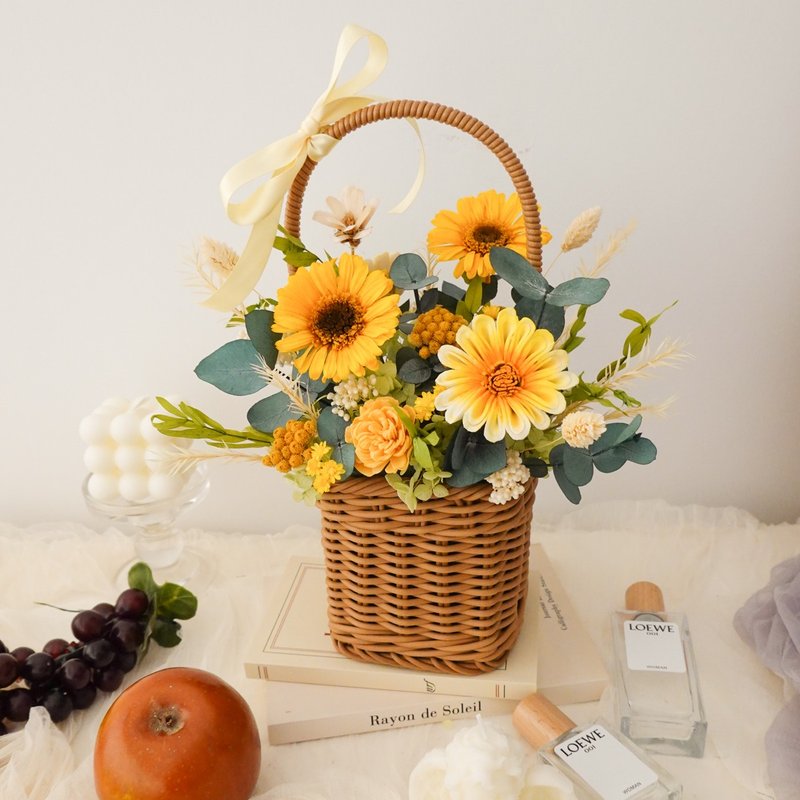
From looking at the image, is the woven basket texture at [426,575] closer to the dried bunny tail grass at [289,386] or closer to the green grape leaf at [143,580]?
the dried bunny tail grass at [289,386]

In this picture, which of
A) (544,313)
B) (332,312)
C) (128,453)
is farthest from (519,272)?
(128,453)

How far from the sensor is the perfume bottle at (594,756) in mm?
616

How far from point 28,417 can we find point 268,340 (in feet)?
1.79

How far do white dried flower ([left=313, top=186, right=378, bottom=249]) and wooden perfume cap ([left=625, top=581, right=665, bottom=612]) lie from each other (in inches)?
18.8

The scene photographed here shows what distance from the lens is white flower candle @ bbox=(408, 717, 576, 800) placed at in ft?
1.84

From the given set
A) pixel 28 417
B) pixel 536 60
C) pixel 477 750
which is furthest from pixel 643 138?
pixel 28 417

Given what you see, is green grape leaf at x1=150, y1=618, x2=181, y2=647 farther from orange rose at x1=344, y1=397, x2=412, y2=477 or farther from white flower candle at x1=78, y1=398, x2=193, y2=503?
orange rose at x1=344, y1=397, x2=412, y2=477

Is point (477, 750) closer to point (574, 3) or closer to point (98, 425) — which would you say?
point (98, 425)

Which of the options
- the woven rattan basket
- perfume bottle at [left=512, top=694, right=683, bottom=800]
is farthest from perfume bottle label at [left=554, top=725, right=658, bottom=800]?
the woven rattan basket

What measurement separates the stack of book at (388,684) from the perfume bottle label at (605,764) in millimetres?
76

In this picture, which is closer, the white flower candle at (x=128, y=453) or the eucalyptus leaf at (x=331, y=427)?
the eucalyptus leaf at (x=331, y=427)

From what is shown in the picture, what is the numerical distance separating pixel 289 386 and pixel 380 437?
0.10 metres

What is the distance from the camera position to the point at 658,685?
2.35ft

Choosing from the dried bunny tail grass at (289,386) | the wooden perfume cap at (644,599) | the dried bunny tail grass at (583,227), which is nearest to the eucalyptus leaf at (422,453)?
the dried bunny tail grass at (289,386)
